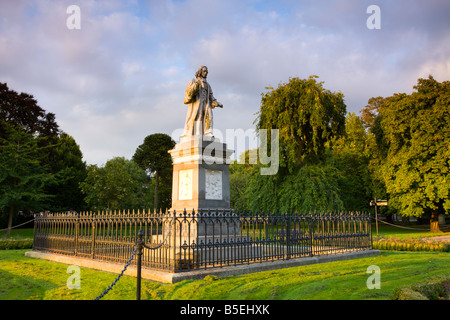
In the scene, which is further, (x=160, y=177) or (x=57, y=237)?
(x=160, y=177)

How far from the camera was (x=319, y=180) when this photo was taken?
83.6 feet

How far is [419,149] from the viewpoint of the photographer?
27.9m

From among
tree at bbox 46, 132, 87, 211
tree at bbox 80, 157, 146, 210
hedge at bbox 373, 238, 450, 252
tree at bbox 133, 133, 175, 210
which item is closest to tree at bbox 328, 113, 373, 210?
hedge at bbox 373, 238, 450, 252

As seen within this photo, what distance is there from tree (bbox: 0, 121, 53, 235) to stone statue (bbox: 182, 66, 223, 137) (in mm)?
15666

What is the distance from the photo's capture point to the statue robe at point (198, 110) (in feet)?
39.8

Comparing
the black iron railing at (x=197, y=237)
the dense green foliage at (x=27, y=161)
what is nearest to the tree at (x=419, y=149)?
the black iron railing at (x=197, y=237)

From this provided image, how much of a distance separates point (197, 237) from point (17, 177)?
20555mm

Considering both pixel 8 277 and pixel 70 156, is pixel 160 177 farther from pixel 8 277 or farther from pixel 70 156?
pixel 8 277

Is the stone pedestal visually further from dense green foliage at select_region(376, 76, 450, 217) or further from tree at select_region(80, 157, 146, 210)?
tree at select_region(80, 157, 146, 210)

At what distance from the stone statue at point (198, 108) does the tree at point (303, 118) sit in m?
14.5
